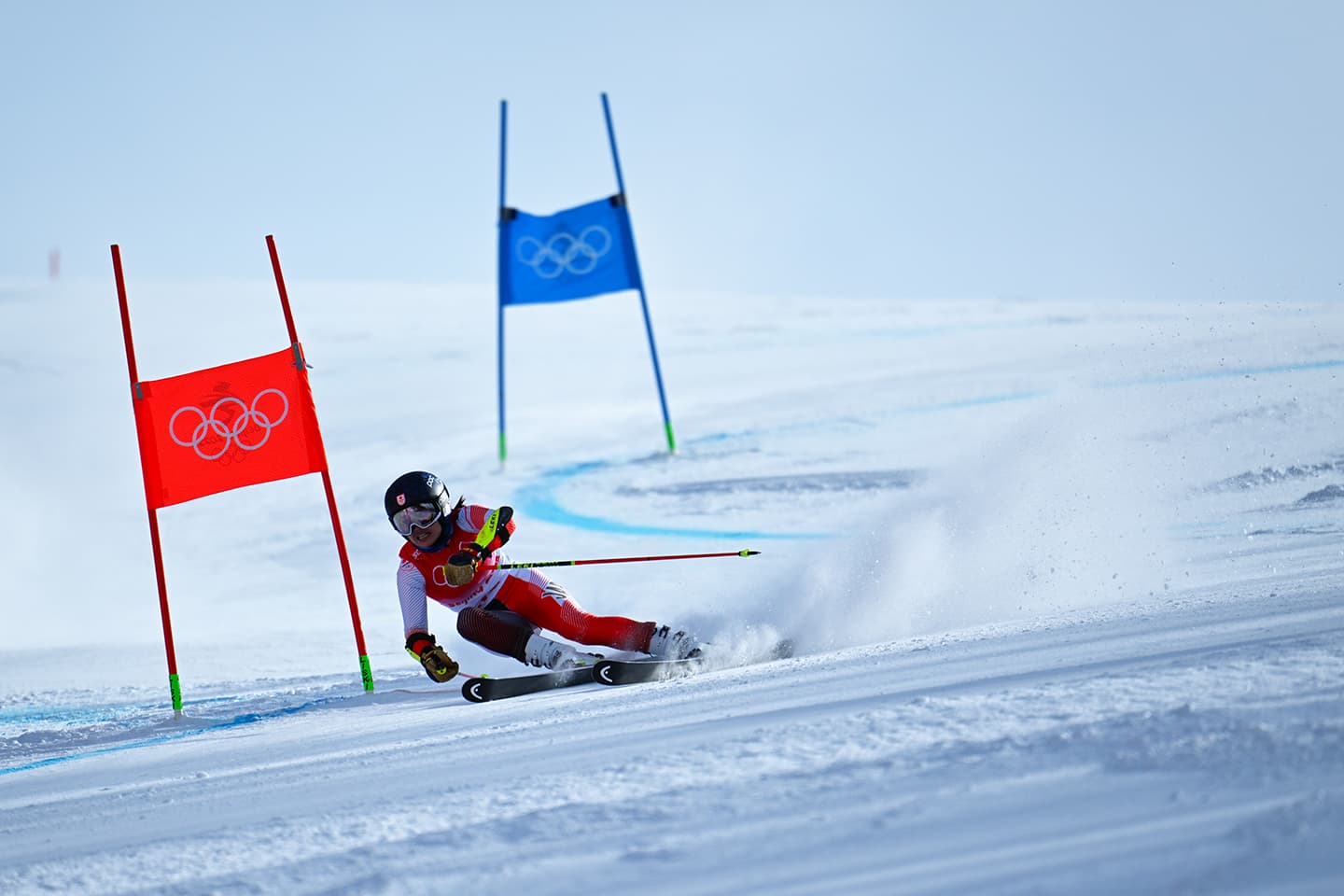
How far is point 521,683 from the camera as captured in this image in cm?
427

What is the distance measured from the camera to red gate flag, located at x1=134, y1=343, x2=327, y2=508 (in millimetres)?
4879

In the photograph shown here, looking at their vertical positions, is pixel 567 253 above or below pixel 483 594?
above

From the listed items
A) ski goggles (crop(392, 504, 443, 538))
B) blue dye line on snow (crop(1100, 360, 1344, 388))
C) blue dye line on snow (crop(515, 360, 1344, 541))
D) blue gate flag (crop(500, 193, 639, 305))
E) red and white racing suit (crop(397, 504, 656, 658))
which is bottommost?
blue dye line on snow (crop(515, 360, 1344, 541))

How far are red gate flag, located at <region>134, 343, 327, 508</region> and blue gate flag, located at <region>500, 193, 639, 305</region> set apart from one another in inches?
268

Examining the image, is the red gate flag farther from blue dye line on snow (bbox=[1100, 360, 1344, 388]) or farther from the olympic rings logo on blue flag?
blue dye line on snow (bbox=[1100, 360, 1344, 388])

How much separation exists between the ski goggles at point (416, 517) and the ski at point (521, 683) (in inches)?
Result: 26.4

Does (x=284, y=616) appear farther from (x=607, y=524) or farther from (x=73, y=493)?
(x=73, y=493)

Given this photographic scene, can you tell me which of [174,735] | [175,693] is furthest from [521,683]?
[175,693]

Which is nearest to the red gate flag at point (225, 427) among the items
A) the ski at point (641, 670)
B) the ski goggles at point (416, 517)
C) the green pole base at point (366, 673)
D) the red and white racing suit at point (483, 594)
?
the ski goggles at point (416, 517)

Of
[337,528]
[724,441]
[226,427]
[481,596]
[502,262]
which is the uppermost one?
[502,262]

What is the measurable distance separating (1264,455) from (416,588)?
5698 millimetres

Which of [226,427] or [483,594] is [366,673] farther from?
[226,427]

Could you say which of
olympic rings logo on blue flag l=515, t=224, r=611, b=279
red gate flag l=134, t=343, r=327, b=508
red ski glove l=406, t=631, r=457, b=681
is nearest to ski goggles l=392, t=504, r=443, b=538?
red ski glove l=406, t=631, r=457, b=681

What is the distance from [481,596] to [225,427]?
3.94ft
